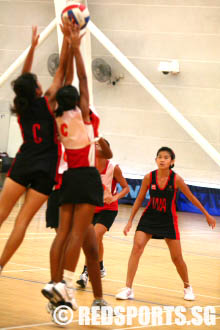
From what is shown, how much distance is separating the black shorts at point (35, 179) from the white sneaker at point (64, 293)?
0.75 m

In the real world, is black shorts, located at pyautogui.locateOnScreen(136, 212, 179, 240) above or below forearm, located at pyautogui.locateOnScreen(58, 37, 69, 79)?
below

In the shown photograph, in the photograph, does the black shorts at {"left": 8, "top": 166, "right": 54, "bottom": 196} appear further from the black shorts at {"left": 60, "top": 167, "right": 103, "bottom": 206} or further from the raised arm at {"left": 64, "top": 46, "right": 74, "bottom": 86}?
the raised arm at {"left": 64, "top": 46, "right": 74, "bottom": 86}

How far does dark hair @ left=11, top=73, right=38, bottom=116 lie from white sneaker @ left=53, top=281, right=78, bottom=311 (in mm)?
1327

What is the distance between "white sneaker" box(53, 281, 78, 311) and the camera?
173 inches

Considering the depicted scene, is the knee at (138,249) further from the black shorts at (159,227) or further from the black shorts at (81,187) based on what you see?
the black shorts at (81,187)

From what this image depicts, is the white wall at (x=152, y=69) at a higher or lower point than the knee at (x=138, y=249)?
higher

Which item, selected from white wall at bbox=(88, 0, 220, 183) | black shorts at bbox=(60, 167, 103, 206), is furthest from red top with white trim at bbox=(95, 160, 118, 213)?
white wall at bbox=(88, 0, 220, 183)

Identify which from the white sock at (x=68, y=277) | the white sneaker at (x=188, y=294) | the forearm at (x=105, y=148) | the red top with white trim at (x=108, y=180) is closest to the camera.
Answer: the white sock at (x=68, y=277)

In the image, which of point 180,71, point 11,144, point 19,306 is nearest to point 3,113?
point 11,144

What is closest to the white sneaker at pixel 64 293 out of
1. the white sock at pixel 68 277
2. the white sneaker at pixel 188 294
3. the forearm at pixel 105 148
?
the white sock at pixel 68 277

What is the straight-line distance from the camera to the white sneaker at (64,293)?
439 cm

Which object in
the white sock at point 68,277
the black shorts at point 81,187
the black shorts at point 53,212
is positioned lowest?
the white sock at point 68,277

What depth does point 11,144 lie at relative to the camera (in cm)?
1992

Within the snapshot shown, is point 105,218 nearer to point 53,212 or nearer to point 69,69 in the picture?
point 53,212
